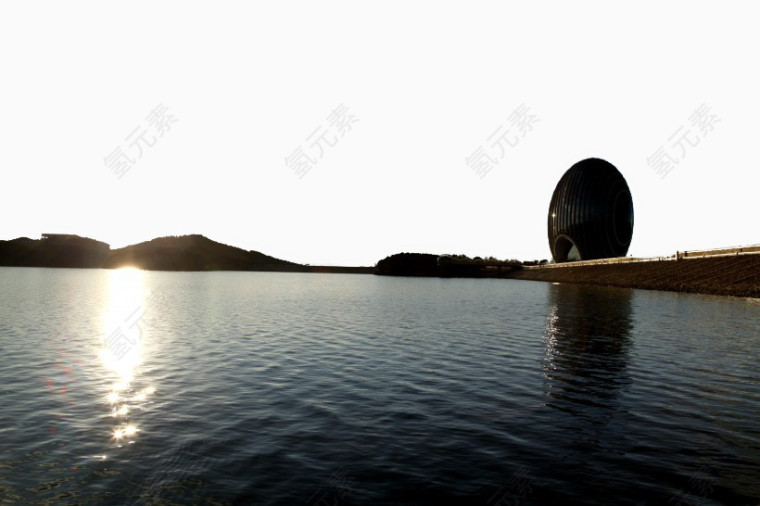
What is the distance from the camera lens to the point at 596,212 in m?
186

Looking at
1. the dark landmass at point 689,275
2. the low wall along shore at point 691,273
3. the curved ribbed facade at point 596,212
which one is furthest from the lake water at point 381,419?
the curved ribbed facade at point 596,212

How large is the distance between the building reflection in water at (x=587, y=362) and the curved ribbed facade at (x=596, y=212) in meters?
148

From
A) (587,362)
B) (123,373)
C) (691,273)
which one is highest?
(691,273)

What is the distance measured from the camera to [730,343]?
31.2m

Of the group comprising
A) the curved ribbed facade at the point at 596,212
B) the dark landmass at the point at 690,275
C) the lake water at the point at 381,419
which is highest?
the curved ribbed facade at the point at 596,212

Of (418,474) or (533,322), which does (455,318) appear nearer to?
(533,322)

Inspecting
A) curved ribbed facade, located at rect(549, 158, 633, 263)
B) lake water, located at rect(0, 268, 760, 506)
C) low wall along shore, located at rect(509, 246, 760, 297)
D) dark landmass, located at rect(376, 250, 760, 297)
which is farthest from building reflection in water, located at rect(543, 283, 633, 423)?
curved ribbed facade, located at rect(549, 158, 633, 263)

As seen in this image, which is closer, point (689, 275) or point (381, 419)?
point (381, 419)

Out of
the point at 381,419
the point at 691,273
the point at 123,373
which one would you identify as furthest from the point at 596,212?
the point at 381,419

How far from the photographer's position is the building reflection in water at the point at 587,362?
19.0m

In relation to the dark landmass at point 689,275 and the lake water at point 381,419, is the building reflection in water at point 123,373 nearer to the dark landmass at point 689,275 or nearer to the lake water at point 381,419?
the lake water at point 381,419

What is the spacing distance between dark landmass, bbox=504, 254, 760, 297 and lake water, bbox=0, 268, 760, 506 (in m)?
44.7

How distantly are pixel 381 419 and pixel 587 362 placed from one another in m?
15.0

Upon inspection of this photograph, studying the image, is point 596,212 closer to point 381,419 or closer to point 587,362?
point 587,362
